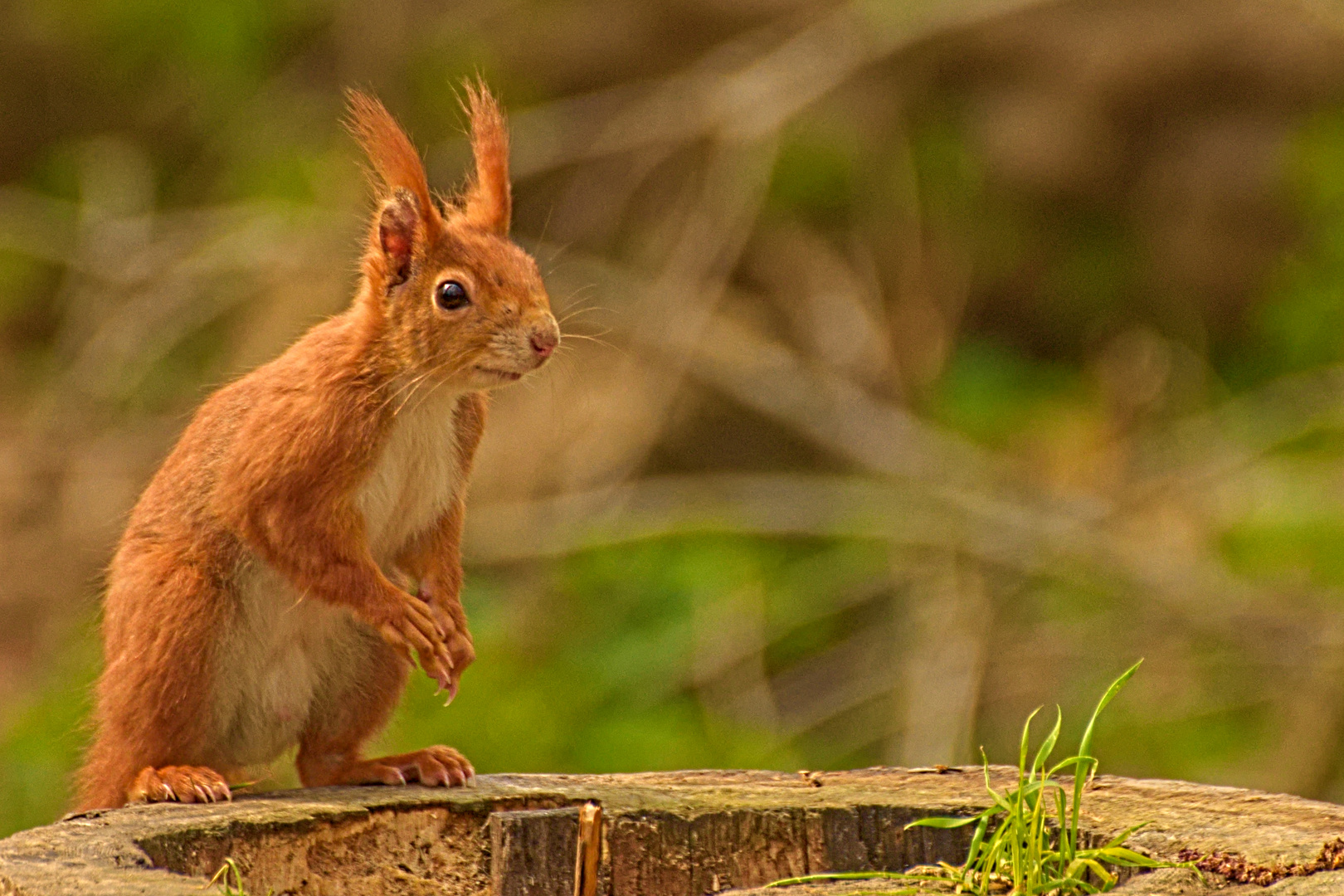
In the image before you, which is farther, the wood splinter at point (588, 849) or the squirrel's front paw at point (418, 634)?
the squirrel's front paw at point (418, 634)

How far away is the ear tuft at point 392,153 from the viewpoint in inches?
99.3

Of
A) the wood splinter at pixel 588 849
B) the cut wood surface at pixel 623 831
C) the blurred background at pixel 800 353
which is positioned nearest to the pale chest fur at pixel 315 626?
the cut wood surface at pixel 623 831

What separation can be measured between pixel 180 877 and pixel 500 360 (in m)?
0.89

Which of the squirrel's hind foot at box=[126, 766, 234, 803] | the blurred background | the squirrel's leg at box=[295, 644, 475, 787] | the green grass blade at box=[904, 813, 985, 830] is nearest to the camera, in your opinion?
the green grass blade at box=[904, 813, 985, 830]

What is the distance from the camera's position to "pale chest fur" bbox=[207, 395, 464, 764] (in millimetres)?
2541

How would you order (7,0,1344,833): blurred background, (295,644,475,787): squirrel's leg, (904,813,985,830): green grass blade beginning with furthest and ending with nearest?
(7,0,1344,833): blurred background < (295,644,475,787): squirrel's leg < (904,813,985,830): green grass blade

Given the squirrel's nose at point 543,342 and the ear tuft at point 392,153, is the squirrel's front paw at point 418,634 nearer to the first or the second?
the squirrel's nose at point 543,342

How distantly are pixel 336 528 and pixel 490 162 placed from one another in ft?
1.85

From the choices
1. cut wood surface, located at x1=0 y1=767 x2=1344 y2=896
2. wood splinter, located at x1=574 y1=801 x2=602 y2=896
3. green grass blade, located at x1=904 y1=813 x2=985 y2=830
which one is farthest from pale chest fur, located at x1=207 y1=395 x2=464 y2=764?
green grass blade, located at x1=904 y1=813 x2=985 y2=830

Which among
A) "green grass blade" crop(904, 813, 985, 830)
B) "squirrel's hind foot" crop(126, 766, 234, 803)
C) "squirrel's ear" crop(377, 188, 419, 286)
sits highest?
"squirrel's ear" crop(377, 188, 419, 286)

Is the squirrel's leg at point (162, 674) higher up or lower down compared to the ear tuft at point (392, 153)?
lower down

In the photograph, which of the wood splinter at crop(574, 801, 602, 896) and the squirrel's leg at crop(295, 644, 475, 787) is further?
the squirrel's leg at crop(295, 644, 475, 787)

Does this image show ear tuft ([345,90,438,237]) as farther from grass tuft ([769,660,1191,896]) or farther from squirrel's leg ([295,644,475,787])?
grass tuft ([769,660,1191,896])

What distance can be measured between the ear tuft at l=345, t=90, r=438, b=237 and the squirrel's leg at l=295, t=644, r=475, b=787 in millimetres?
624
